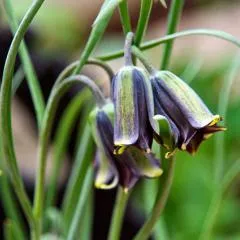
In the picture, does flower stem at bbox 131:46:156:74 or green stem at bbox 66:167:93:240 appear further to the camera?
green stem at bbox 66:167:93:240

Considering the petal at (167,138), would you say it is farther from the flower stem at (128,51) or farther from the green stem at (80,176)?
the green stem at (80,176)

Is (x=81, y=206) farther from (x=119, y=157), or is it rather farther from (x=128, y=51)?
(x=128, y=51)

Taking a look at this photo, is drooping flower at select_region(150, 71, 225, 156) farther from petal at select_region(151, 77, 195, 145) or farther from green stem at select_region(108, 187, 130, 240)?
green stem at select_region(108, 187, 130, 240)

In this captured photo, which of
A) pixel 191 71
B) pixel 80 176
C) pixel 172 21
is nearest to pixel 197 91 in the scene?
pixel 191 71

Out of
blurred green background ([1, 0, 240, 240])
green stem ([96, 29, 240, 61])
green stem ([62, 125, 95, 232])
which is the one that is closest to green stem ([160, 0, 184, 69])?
green stem ([96, 29, 240, 61])

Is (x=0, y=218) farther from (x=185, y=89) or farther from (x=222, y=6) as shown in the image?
(x=222, y=6)

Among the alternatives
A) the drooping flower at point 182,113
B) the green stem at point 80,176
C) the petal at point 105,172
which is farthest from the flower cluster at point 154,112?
the green stem at point 80,176
